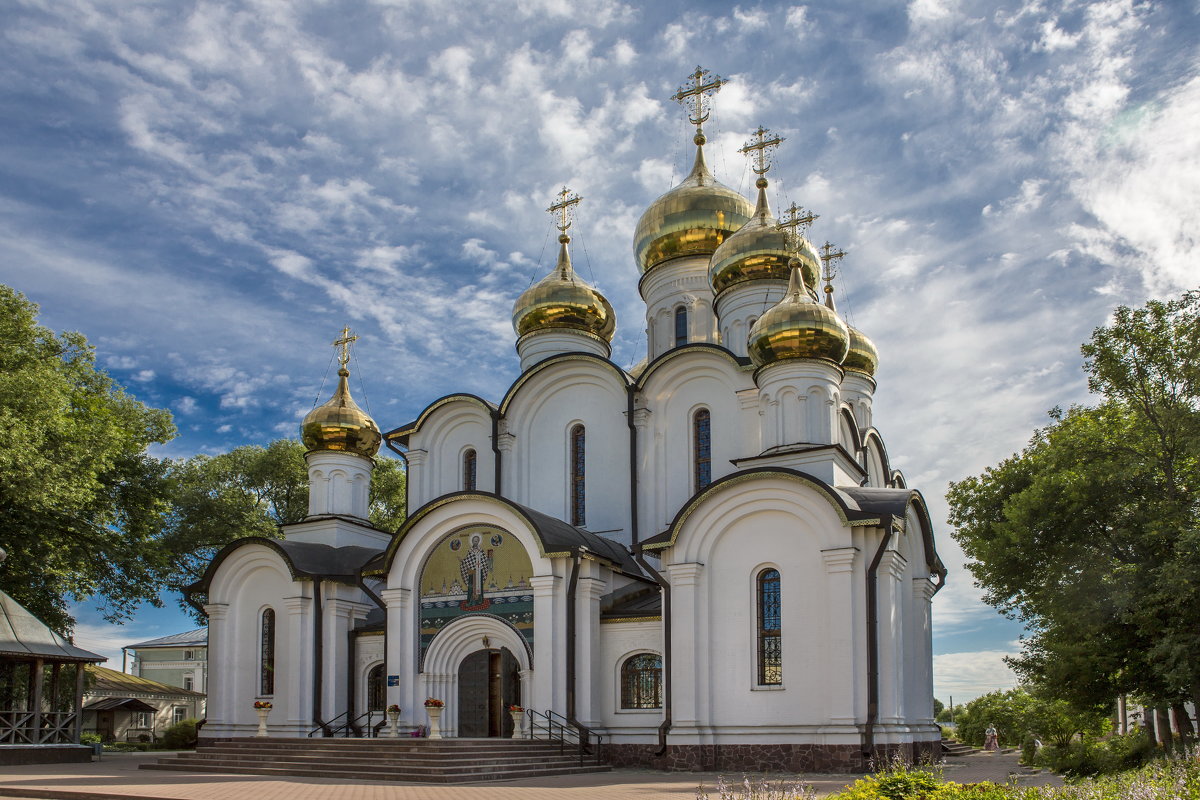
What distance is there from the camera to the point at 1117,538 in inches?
567

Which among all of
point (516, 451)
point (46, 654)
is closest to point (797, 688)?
point (516, 451)

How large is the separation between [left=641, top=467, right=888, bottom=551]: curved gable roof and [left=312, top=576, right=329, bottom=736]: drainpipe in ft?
20.4

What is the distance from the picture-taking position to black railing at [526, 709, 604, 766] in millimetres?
14930

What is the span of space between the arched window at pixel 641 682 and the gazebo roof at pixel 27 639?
8510 millimetres

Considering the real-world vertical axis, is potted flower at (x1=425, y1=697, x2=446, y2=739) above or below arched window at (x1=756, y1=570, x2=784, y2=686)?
below

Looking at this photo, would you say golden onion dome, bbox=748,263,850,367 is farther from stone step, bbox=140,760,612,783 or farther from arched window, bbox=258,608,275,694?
arched window, bbox=258,608,275,694

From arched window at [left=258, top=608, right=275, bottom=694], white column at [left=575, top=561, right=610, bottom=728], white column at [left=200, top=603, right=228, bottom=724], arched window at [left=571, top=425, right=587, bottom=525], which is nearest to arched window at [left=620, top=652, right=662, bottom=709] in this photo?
white column at [left=575, top=561, right=610, bottom=728]

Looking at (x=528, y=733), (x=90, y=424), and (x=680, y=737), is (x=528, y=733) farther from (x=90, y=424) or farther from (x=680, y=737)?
(x=90, y=424)

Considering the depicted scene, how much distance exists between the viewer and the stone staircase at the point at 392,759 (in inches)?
507

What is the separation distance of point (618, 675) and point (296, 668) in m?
5.79

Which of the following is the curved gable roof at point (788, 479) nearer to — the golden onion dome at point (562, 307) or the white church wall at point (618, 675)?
the white church wall at point (618, 675)

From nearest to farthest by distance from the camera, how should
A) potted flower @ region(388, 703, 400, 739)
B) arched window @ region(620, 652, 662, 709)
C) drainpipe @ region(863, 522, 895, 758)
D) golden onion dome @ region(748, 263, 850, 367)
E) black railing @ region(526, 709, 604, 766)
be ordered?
drainpipe @ region(863, 522, 895, 758) → black railing @ region(526, 709, 604, 766) → arched window @ region(620, 652, 662, 709) → potted flower @ region(388, 703, 400, 739) → golden onion dome @ region(748, 263, 850, 367)

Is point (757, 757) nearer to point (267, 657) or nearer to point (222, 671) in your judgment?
point (267, 657)

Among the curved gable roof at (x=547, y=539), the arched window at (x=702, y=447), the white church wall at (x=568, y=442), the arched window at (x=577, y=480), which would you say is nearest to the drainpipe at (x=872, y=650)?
the curved gable roof at (x=547, y=539)
